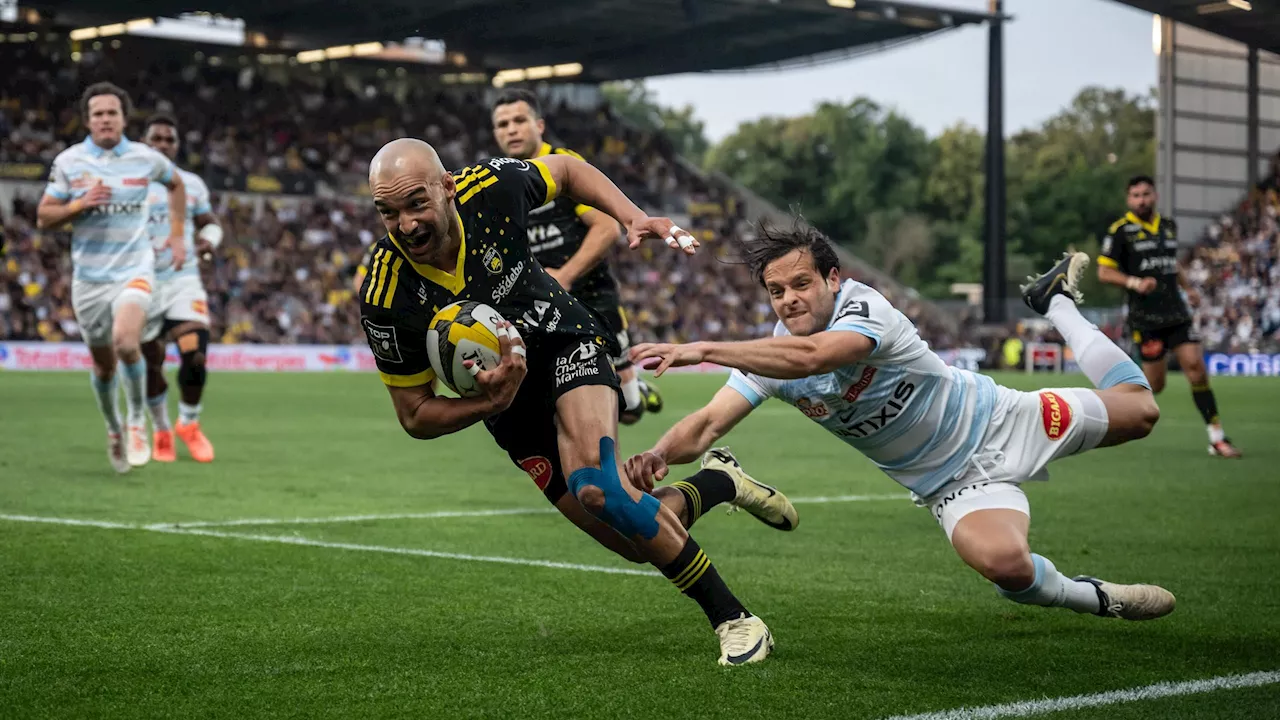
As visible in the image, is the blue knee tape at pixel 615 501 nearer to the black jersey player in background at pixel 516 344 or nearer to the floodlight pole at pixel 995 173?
the black jersey player in background at pixel 516 344

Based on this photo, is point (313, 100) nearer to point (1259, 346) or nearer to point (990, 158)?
point (990, 158)

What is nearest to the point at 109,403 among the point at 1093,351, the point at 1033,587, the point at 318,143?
the point at 1093,351

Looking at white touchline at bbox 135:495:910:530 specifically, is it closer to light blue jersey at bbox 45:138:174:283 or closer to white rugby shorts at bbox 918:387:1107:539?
light blue jersey at bbox 45:138:174:283

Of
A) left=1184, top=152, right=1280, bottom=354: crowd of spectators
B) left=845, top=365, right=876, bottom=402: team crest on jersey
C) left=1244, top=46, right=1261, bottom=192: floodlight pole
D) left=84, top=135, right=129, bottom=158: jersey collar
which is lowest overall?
left=1184, top=152, right=1280, bottom=354: crowd of spectators

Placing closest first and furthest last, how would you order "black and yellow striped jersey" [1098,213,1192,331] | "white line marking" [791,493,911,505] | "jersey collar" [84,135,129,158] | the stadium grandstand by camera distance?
"white line marking" [791,493,911,505] → "jersey collar" [84,135,129,158] → "black and yellow striped jersey" [1098,213,1192,331] → the stadium grandstand

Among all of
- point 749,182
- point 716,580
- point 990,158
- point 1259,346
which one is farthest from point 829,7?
point 749,182

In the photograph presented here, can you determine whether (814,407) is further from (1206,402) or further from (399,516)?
(1206,402)

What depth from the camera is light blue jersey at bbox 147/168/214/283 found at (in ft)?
39.6

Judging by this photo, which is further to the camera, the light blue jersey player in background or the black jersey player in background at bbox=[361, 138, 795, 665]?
the light blue jersey player in background

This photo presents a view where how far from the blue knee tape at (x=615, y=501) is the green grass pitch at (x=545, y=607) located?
1.47ft

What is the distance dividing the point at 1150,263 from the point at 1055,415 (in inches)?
366

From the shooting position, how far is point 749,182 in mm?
93625

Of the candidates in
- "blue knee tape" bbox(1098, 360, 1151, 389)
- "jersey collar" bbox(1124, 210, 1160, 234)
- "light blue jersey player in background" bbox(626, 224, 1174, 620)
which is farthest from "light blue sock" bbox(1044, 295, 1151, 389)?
"jersey collar" bbox(1124, 210, 1160, 234)

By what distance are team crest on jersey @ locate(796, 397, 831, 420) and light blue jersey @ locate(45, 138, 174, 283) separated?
22.7 feet
